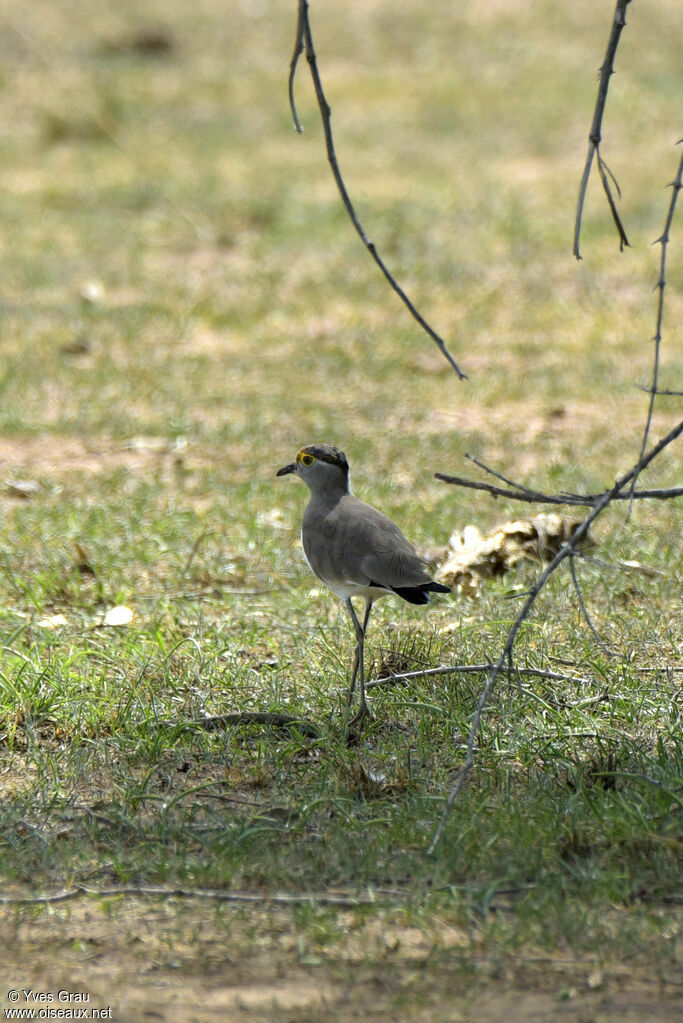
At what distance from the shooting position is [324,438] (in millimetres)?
6586

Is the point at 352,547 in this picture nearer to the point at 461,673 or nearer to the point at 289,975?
the point at 461,673

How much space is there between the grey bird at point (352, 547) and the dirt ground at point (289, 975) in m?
0.97

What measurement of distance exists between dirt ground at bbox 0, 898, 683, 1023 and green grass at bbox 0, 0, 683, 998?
98mm

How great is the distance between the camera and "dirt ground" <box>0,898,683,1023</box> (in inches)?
90.9

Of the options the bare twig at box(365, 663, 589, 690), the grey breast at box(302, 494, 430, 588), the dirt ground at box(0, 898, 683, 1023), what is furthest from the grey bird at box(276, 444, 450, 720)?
the dirt ground at box(0, 898, 683, 1023)

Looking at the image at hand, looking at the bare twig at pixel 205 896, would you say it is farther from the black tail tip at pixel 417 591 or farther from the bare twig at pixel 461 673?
the bare twig at pixel 461 673

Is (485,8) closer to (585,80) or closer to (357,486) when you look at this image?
(585,80)

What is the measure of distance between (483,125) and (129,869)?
10590mm

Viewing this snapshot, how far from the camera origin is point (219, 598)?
15.4 feet

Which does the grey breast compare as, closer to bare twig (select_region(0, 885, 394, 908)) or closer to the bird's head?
the bird's head

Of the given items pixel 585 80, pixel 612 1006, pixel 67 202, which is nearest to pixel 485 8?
pixel 585 80

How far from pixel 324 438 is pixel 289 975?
4.35 metres

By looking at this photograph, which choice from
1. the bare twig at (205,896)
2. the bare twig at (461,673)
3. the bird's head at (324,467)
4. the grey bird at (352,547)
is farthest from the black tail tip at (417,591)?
the bare twig at (205,896)

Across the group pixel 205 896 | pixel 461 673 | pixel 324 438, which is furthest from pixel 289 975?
pixel 324 438
